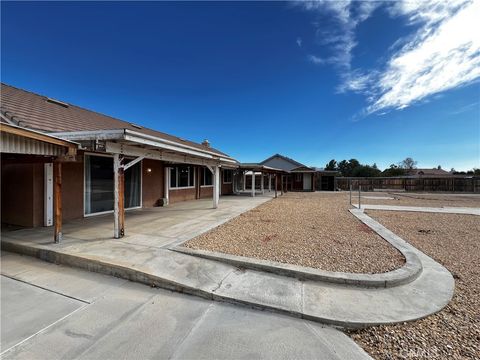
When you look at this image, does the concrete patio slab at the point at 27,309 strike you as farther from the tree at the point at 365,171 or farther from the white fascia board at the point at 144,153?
the tree at the point at 365,171

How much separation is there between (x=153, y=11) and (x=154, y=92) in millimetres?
7250

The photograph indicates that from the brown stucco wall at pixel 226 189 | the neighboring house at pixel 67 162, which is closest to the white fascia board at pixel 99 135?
the neighboring house at pixel 67 162

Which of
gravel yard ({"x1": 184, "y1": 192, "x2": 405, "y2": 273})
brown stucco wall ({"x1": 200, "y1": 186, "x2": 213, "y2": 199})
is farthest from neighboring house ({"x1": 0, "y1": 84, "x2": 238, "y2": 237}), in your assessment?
brown stucco wall ({"x1": 200, "y1": 186, "x2": 213, "y2": 199})

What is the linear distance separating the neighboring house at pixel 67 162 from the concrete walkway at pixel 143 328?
7.78ft

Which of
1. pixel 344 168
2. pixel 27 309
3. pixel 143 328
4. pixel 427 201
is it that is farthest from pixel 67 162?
pixel 344 168

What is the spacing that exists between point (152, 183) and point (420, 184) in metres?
32.7

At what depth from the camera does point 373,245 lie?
5148 millimetres

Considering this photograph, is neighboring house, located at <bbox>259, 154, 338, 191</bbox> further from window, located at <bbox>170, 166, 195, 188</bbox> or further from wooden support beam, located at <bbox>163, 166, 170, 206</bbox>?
wooden support beam, located at <bbox>163, 166, 170, 206</bbox>

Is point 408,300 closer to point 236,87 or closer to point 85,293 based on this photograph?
point 85,293

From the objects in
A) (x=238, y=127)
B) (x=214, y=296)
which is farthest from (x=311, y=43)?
(x=238, y=127)

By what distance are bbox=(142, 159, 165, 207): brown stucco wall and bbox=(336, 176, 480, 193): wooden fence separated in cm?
2312

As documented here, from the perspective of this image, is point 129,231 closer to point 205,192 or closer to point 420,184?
point 205,192

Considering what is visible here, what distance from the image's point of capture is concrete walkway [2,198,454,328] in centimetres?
271

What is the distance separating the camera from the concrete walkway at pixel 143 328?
2113 mm
